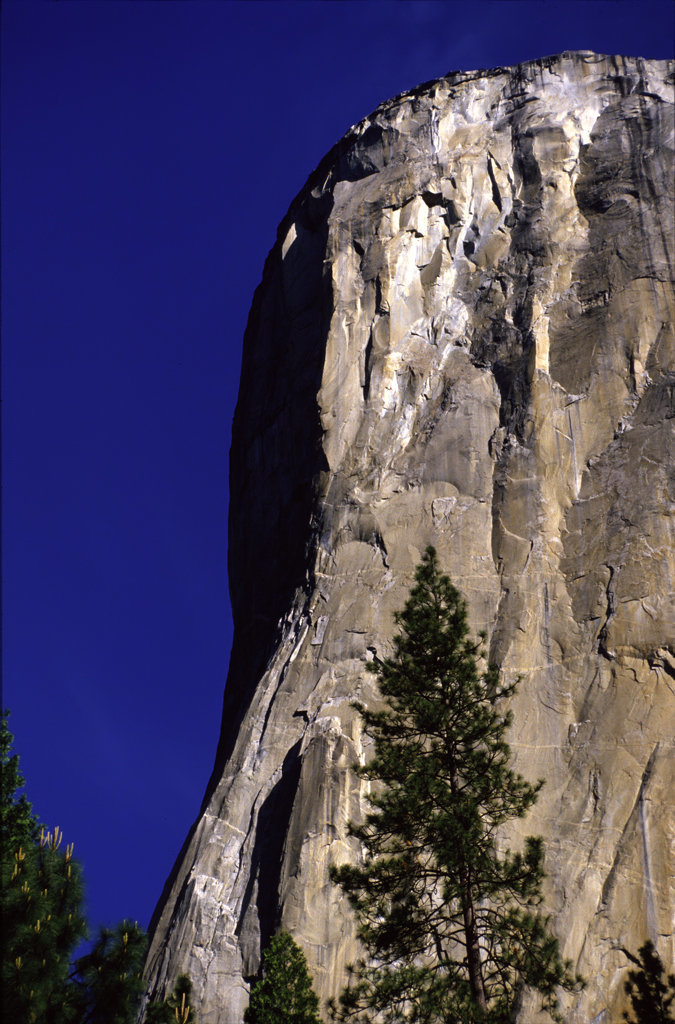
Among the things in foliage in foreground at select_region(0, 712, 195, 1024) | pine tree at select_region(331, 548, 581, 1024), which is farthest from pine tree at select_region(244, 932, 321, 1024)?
foliage in foreground at select_region(0, 712, 195, 1024)

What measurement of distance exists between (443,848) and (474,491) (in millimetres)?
16583

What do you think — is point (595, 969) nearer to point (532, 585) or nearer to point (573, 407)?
point (532, 585)

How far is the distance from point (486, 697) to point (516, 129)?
95.2 feet

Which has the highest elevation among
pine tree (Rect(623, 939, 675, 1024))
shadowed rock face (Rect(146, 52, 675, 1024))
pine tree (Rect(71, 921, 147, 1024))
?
shadowed rock face (Rect(146, 52, 675, 1024))

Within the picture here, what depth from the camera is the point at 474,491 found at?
34.0 m

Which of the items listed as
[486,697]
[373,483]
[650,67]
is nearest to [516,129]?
[650,67]

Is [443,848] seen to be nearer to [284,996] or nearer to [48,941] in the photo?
[284,996]

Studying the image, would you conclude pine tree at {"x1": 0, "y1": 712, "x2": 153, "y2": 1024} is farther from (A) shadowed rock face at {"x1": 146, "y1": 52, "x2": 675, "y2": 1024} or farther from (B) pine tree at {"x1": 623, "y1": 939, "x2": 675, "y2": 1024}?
(B) pine tree at {"x1": 623, "y1": 939, "x2": 675, "y2": 1024}

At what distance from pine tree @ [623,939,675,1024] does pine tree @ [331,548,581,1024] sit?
14.9ft

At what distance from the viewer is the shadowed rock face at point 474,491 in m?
27.4

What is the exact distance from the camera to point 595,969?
25297 mm

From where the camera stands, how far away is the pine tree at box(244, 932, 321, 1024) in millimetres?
21438

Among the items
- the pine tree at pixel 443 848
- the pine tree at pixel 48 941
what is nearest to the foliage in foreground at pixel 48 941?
the pine tree at pixel 48 941

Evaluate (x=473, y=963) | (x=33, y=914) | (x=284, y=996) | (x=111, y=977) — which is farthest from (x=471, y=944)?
(x=33, y=914)
